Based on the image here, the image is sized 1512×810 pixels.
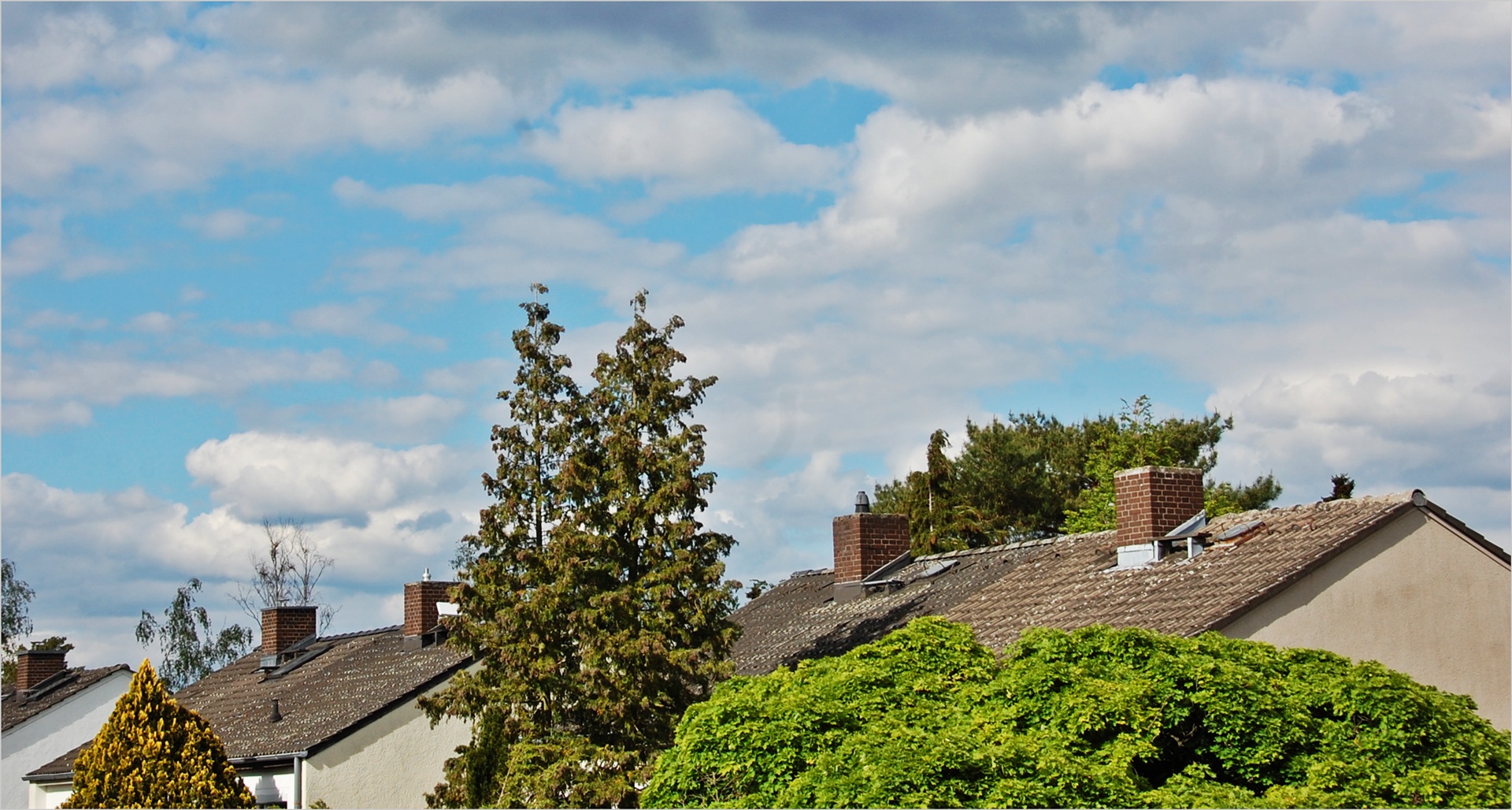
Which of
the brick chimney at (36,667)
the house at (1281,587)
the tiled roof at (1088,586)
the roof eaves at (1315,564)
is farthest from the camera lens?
the brick chimney at (36,667)

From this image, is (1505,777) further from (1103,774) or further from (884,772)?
(884,772)

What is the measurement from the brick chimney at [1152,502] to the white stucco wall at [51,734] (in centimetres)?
2549

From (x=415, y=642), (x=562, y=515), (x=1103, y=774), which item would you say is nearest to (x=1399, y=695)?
(x=1103, y=774)

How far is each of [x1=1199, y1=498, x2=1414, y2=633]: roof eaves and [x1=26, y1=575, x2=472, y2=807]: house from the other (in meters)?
11.2

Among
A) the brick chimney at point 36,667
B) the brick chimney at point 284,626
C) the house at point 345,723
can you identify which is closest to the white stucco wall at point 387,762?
the house at point 345,723

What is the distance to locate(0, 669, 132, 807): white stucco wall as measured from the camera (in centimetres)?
3500

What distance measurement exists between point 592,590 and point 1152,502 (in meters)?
8.55

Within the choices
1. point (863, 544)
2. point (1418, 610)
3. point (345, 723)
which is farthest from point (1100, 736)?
point (345, 723)

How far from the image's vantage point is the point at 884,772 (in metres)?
11.0

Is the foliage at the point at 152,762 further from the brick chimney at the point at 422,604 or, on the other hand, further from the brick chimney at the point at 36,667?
the brick chimney at the point at 36,667

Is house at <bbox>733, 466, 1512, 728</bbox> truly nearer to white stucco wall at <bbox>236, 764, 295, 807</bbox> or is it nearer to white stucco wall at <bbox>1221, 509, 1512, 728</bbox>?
white stucco wall at <bbox>1221, 509, 1512, 728</bbox>

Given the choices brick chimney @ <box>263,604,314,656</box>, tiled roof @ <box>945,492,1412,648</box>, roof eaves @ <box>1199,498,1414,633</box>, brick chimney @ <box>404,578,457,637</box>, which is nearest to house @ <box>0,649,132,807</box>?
brick chimney @ <box>263,604,314,656</box>

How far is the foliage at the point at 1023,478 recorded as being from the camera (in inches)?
1777

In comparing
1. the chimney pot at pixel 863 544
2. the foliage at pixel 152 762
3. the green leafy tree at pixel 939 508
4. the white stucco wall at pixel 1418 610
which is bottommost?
the foliage at pixel 152 762
